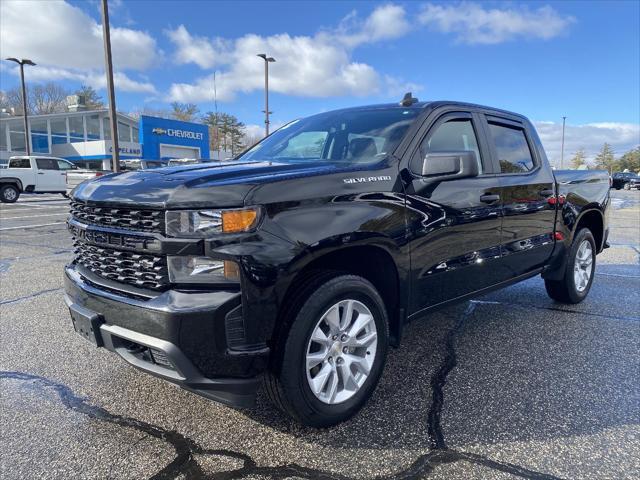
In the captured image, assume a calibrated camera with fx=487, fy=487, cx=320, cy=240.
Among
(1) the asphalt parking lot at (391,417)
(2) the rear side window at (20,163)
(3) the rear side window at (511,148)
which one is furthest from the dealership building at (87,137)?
(1) the asphalt parking lot at (391,417)

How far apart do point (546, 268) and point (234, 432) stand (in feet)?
11.5

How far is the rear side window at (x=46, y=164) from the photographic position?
878 inches

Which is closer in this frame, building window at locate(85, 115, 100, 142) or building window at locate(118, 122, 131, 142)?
building window at locate(85, 115, 100, 142)

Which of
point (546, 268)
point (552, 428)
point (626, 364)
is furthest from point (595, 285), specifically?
point (552, 428)

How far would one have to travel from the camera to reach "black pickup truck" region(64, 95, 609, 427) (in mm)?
2305

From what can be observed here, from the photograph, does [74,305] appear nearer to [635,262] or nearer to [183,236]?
[183,236]

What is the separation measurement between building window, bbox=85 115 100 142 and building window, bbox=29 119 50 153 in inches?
142

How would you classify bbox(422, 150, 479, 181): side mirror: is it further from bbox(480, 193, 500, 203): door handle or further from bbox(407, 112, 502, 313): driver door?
bbox(480, 193, 500, 203): door handle

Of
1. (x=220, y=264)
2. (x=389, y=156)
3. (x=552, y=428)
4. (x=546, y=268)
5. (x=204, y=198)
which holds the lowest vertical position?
(x=552, y=428)

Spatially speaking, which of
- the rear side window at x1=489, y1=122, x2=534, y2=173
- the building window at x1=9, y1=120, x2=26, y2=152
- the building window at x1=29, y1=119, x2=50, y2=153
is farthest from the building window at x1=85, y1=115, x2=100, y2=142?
the rear side window at x1=489, y1=122, x2=534, y2=173

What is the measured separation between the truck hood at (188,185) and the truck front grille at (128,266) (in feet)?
0.88

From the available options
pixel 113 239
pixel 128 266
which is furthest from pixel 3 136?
pixel 128 266

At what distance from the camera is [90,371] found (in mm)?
3447

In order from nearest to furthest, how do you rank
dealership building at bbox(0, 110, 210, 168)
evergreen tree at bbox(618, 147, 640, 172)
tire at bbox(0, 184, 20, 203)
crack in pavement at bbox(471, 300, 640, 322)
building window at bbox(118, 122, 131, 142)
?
crack in pavement at bbox(471, 300, 640, 322), tire at bbox(0, 184, 20, 203), dealership building at bbox(0, 110, 210, 168), building window at bbox(118, 122, 131, 142), evergreen tree at bbox(618, 147, 640, 172)
